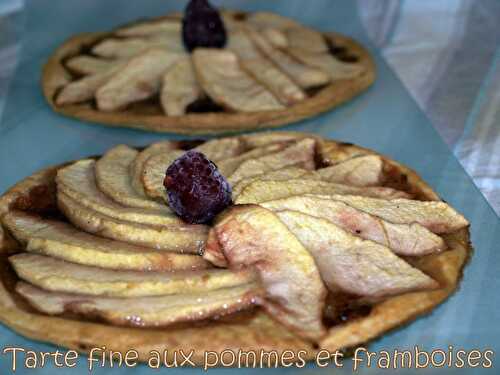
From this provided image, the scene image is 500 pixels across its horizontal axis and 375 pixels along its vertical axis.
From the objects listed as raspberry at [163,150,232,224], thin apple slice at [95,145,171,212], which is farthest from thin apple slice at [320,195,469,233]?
thin apple slice at [95,145,171,212]

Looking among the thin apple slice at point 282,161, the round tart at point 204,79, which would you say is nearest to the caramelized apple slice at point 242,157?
the thin apple slice at point 282,161

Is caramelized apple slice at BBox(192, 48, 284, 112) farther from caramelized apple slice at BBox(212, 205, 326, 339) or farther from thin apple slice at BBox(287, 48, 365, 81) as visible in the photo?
caramelized apple slice at BBox(212, 205, 326, 339)

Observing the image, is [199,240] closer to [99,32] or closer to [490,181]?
[490,181]

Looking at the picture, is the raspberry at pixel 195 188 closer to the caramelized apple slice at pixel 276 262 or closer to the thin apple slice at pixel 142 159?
the caramelized apple slice at pixel 276 262

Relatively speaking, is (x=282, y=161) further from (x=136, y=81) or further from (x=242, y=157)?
(x=136, y=81)

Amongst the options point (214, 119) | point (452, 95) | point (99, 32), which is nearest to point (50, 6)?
point (99, 32)

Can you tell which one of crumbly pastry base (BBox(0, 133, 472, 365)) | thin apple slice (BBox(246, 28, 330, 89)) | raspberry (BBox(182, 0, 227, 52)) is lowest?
crumbly pastry base (BBox(0, 133, 472, 365))
